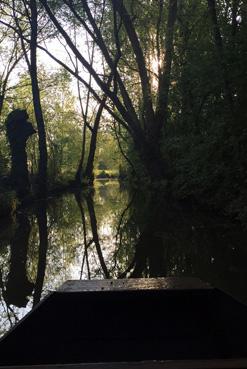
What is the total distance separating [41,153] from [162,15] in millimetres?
9775

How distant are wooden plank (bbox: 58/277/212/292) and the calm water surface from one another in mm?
1435

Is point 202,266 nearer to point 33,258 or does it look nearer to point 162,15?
point 33,258

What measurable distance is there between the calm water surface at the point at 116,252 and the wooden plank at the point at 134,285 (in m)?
1.43

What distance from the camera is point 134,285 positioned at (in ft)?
12.9

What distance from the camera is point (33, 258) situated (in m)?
8.73

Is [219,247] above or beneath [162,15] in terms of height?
beneath

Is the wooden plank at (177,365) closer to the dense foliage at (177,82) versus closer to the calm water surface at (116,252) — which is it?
the calm water surface at (116,252)

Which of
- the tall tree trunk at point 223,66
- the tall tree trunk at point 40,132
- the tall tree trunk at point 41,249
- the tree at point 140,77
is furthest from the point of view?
the tall tree trunk at point 40,132

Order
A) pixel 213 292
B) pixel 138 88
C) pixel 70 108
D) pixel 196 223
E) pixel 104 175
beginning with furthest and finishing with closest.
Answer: pixel 104 175 → pixel 70 108 → pixel 138 88 → pixel 196 223 → pixel 213 292

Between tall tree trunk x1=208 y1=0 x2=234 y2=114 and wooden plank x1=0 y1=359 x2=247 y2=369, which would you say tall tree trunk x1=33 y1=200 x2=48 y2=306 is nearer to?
wooden plank x1=0 y1=359 x2=247 y2=369

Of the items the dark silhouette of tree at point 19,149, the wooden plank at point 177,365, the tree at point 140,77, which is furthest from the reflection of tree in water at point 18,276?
the dark silhouette of tree at point 19,149

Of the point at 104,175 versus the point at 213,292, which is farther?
the point at 104,175

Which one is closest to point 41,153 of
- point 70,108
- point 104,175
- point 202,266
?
point 202,266

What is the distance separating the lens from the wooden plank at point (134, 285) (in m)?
3.79
